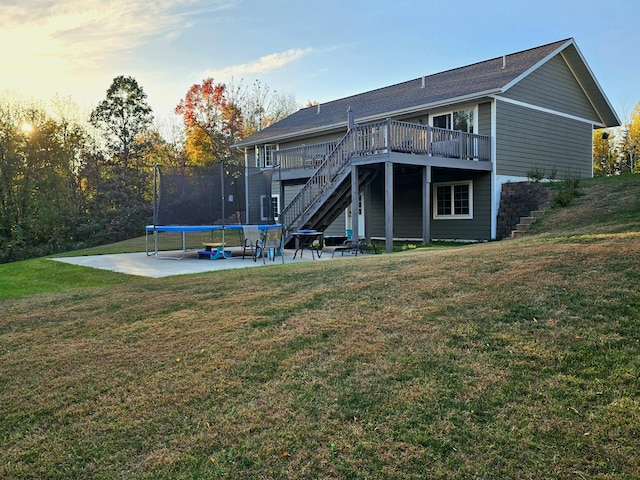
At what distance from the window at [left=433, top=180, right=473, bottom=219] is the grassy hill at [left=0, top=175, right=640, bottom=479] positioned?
355 inches

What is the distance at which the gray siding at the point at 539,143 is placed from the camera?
14.1 meters

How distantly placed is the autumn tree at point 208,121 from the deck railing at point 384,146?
18.5 metres

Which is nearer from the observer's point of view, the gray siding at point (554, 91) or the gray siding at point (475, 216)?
the gray siding at point (475, 216)

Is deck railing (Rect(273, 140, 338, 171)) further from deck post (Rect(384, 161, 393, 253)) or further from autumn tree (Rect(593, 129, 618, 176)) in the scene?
autumn tree (Rect(593, 129, 618, 176))

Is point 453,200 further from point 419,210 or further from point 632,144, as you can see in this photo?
point 632,144

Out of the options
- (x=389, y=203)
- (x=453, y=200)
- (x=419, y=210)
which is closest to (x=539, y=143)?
(x=453, y=200)

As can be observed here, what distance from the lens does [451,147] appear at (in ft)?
42.9

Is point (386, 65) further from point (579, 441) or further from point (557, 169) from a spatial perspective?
point (579, 441)

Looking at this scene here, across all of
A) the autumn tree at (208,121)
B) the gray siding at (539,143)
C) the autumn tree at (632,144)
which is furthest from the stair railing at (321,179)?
the autumn tree at (632,144)

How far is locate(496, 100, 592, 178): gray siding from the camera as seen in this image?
1405cm

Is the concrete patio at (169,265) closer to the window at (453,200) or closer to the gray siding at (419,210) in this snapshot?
the gray siding at (419,210)

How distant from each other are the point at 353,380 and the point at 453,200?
12.7m

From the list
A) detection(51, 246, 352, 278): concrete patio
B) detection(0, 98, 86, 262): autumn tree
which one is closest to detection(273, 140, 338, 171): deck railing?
detection(51, 246, 352, 278): concrete patio

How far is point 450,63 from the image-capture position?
79.1ft
